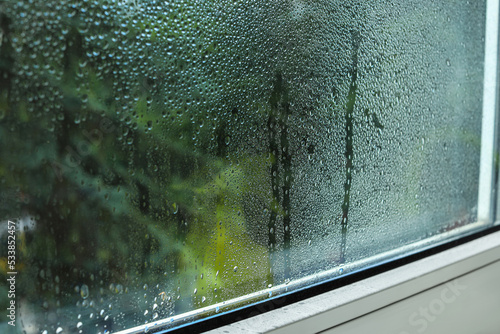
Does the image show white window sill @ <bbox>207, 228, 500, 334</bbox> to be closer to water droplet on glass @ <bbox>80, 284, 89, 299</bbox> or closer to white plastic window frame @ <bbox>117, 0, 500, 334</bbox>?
white plastic window frame @ <bbox>117, 0, 500, 334</bbox>

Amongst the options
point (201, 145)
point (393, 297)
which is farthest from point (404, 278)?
point (201, 145)

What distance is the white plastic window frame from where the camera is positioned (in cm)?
65

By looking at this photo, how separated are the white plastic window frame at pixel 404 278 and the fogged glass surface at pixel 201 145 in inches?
0.8

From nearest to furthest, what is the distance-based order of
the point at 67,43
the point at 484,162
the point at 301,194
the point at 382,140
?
the point at 67,43 < the point at 301,194 < the point at 382,140 < the point at 484,162

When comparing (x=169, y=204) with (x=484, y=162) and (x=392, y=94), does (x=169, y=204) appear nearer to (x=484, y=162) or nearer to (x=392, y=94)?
(x=392, y=94)

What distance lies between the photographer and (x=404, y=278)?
0.84 meters

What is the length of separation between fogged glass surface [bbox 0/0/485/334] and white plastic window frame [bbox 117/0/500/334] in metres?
0.02

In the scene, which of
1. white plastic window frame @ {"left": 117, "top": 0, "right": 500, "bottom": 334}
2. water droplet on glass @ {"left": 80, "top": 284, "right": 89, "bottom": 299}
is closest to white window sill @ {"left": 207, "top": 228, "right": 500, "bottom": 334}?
white plastic window frame @ {"left": 117, "top": 0, "right": 500, "bottom": 334}

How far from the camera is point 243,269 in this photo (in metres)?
0.69

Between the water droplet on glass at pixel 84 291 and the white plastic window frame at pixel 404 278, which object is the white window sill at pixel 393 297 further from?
the water droplet on glass at pixel 84 291

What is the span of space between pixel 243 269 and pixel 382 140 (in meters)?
0.39

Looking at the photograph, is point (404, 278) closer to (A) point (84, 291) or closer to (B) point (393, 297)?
(B) point (393, 297)

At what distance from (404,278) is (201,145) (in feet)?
1.63

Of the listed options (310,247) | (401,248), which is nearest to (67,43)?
(310,247)
